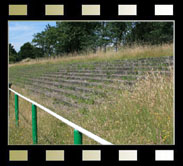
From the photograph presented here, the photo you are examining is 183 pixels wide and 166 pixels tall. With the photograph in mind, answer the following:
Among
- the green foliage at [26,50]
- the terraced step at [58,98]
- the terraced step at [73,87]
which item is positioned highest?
the green foliage at [26,50]

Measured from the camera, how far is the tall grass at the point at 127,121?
9.58 feet

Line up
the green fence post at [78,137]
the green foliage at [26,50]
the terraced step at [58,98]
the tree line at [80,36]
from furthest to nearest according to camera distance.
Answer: the terraced step at [58,98] < the tree line at [80,36] < the green foliage at [26,50] < the green fence post at [78,137]

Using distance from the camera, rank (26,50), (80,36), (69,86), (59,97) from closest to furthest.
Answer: (26,50) → (80,36) → (59,97) → (69,86)

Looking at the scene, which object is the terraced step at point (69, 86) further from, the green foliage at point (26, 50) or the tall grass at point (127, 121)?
the green foliage at point (26, 50)

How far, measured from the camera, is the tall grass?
292 centimetres

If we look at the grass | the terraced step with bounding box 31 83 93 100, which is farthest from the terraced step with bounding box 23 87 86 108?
the grass

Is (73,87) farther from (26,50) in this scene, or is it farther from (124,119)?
(124,119)

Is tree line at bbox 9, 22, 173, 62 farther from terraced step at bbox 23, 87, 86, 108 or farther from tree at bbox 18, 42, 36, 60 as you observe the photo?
terraced step at bbox 23, 87, 86, 108

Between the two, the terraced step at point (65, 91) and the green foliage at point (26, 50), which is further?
the terraced step at point (65, 91)

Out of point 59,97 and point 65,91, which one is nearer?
point 59,97

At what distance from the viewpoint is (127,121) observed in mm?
3596

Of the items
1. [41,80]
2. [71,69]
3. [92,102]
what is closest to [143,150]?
[92,102]

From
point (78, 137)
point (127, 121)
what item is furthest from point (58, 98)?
point (78, 137)

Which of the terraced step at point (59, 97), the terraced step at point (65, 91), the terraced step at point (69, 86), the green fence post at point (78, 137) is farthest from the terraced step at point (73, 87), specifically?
the green fence post at point (78, 137)
